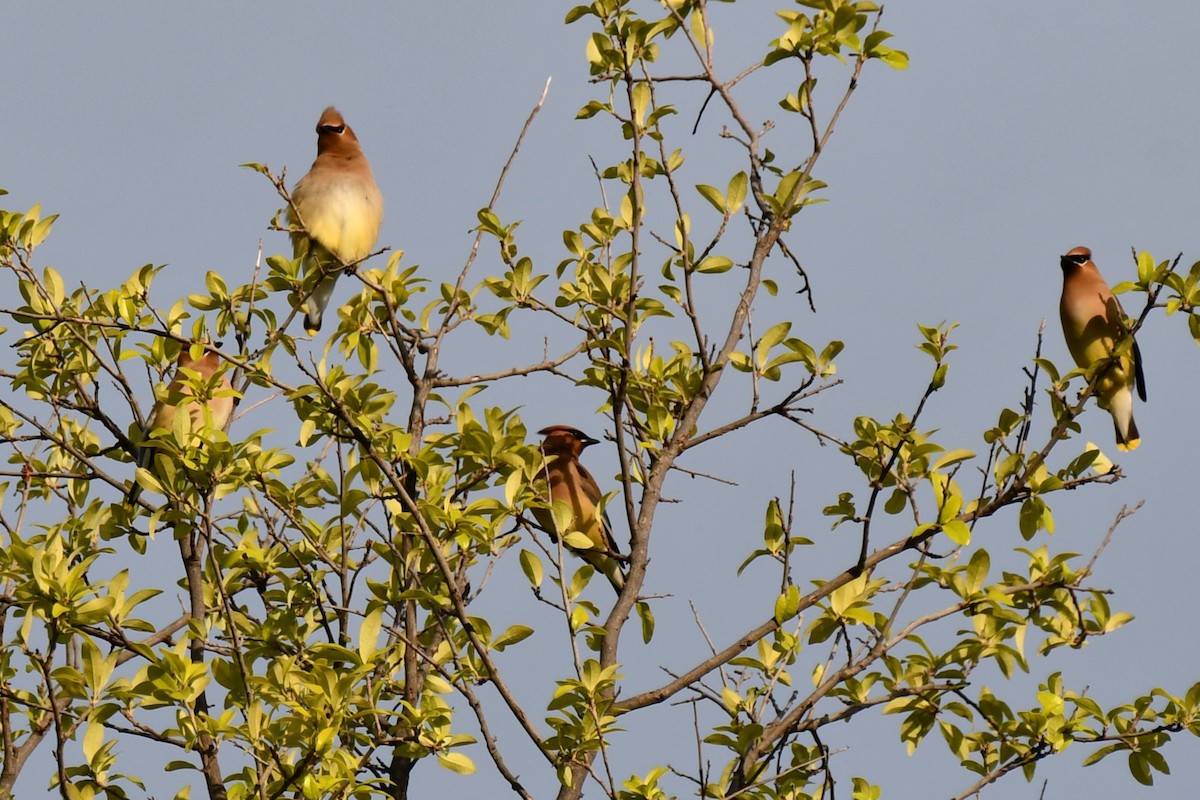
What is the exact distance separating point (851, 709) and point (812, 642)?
0.25 metres

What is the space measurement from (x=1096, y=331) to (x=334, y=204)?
A: 3.32 m

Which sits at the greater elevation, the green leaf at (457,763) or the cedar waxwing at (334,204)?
the cedar waxwing at (334,204)

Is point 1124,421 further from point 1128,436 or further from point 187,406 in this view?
point 187,406

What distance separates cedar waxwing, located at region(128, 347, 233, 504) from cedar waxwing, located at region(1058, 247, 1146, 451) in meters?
3.35

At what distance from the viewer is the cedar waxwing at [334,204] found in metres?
6.36

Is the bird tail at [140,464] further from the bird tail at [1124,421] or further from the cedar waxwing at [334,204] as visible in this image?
the bird tail at [1124,421]

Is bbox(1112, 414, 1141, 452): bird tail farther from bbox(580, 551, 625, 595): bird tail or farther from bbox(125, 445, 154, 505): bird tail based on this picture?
bbox(125, 445, 154, 505): bird tail

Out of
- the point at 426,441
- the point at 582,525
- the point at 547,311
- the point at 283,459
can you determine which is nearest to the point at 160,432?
the point at 283,459

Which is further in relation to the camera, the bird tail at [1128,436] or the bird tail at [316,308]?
the bird tail at [316,308]

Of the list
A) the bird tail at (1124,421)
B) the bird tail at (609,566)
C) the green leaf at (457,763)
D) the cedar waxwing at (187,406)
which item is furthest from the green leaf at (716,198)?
the bird tail at (1124,421)

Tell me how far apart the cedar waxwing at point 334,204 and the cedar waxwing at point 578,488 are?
1.29 m

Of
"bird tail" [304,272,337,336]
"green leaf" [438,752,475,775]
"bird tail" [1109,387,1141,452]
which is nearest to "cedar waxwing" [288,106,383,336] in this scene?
"bird tail" [304,272,337,336]

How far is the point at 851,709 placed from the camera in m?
4.00

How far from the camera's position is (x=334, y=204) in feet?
21.1
